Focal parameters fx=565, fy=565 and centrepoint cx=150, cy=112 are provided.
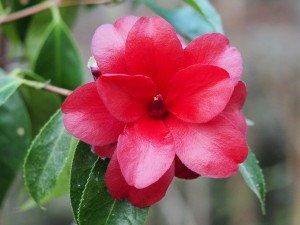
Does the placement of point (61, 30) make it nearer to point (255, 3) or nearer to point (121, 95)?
point (121, 95)

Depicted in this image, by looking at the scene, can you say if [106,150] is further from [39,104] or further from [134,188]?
[39,104]

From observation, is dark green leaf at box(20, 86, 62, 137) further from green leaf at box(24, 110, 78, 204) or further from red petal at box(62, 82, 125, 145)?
red petal at box(62, 82, 125, 145)

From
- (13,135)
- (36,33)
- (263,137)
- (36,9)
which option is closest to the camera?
(13,135)

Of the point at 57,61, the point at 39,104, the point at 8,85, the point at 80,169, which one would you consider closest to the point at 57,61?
the point at 57,61

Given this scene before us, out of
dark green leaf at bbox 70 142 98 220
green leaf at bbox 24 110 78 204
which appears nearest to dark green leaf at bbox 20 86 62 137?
green leaf at bbox 24 110 78 204

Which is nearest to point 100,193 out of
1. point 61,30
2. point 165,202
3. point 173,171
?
point 173,171

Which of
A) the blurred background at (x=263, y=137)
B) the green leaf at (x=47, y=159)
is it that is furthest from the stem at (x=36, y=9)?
the blurred background at (x=263, y=137)
